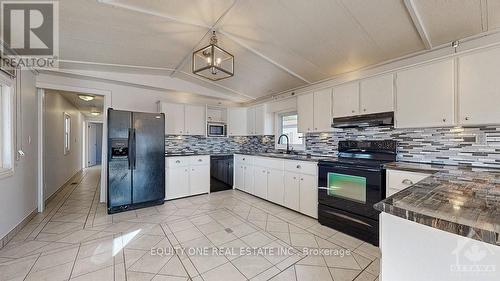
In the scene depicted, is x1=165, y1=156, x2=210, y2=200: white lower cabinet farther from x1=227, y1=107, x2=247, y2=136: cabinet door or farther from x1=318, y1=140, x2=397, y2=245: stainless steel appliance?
x1=318, y1=140, x2=397, y2=245: stainless steel appliance

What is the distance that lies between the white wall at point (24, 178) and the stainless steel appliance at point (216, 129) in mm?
2928

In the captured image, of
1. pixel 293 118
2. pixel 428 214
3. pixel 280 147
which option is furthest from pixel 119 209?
pixel 428 214

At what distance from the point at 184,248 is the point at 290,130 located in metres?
2.99

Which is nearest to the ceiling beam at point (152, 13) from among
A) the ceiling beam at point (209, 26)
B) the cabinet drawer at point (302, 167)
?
the ceiling beam at point (209, 26)

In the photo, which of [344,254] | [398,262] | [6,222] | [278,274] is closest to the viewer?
[398,262]

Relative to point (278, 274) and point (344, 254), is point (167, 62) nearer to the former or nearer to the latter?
point (278, 274)

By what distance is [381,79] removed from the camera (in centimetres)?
268

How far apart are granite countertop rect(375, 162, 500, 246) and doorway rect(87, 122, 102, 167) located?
1130cm

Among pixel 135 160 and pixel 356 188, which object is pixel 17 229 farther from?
pixel 356 188

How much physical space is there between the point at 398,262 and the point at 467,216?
33 centimetres

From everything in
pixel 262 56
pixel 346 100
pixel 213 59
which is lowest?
pixel 346 100

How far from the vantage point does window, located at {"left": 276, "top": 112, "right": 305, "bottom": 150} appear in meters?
4.18

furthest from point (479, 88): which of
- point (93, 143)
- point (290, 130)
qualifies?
point (93, 143)

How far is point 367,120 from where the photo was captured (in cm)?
274
